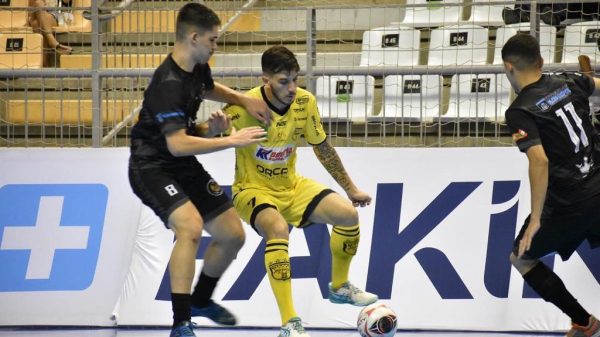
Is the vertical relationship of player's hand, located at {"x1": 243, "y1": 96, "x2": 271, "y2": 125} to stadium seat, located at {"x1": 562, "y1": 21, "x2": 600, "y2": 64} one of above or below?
below

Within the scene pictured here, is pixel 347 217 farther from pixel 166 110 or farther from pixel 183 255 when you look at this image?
pixel 166 110

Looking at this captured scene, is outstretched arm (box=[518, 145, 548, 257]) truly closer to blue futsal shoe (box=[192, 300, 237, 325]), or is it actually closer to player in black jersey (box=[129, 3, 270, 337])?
player in black jersey (box=[129, 3, 270, 337])

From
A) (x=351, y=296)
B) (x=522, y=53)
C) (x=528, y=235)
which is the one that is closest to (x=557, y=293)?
(x=528, y=235)

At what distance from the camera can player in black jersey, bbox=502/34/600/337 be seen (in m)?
7.78

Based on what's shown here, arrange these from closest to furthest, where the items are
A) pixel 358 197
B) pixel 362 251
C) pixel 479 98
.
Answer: pixel 358 197, pixel 362 251, pixel 479 98

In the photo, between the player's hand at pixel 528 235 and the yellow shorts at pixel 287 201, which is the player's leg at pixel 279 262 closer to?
the yellow shorts at pixel 287 201

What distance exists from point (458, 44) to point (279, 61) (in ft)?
11.3

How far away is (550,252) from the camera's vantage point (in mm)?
8273

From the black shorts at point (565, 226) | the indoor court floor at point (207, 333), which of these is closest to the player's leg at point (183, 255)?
the indoor court floor at point (207, 333)

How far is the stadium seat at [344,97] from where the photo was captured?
10906mm

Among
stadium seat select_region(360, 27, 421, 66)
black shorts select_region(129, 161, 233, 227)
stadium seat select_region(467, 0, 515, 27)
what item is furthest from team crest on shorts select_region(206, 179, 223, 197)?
stadium seat select_region(467, 0, 515, 27)

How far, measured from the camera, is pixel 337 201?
862cm

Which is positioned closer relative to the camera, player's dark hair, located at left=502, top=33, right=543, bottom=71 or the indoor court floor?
player's dark hair, located at left=502, top=33, right=543, bottom=71

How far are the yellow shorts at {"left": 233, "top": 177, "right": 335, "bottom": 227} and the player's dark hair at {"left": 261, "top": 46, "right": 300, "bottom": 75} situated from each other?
961 mm
